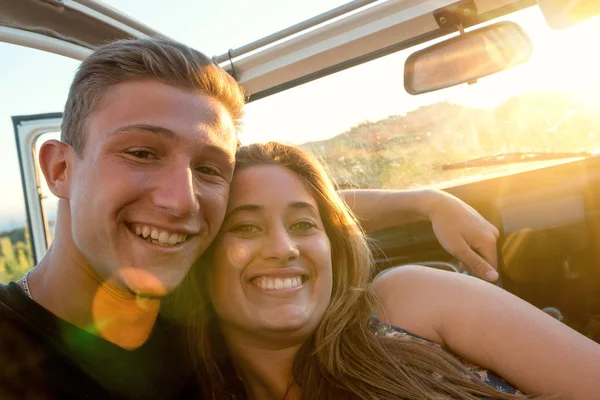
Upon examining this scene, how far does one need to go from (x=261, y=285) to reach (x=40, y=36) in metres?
1.54

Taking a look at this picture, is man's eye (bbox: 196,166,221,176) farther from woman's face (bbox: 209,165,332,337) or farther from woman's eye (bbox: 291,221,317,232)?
woman's eye (bbox: 291,221,317,232)

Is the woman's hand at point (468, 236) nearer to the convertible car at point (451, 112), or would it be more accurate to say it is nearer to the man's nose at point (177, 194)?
the convertible car at point (451, 112)

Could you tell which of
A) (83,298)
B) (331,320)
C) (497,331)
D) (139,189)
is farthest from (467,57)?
(83,298)

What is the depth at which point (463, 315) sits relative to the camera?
222 cm

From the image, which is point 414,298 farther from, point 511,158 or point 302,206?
point 511,158

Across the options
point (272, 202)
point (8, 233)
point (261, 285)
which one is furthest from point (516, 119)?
point (8, 233)

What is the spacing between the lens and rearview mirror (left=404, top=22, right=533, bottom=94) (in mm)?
2566

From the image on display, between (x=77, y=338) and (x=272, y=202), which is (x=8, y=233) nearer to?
(x=77, y=338)

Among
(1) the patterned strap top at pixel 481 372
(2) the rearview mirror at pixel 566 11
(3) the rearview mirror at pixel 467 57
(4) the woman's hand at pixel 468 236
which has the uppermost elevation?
(2) the rearview mirror at pixel 566 11

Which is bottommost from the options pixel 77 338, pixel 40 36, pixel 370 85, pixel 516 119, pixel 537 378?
pixel 537 378

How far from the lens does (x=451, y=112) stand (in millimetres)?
3178

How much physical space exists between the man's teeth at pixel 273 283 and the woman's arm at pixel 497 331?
1.60 feet

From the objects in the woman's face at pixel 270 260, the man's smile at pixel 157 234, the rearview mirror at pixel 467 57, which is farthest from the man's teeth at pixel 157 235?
the rearview mirror at pixel 467 57

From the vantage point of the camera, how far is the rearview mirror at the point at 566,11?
7.64 ft
